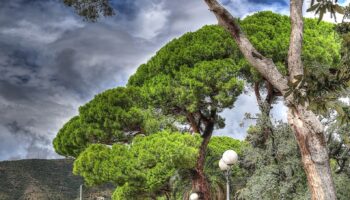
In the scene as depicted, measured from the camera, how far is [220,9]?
32.9ft

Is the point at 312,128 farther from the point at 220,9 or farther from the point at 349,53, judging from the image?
the point at 349,53

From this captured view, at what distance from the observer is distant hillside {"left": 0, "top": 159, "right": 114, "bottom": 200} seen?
40.3m

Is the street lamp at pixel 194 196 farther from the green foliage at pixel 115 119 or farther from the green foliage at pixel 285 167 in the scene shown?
the green foliage at pixel 285 167

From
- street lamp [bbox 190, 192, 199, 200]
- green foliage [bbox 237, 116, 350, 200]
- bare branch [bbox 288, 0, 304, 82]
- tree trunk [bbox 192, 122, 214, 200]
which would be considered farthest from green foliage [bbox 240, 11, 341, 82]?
bare branch [bbox 288, 0, 304, 82]

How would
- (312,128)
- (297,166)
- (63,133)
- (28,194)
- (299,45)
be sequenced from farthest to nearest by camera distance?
(28,194) < (63,133) < (297,166) < (299,45) < (312,128)

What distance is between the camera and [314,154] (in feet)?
28.2

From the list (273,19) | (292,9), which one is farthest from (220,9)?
(273,19)

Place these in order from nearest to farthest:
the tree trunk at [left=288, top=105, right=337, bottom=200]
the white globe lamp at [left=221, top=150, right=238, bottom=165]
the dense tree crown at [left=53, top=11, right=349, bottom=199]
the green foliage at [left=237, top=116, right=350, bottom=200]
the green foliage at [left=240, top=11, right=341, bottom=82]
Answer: the tree trunk at [left=288, top=105, right=337, bottom=200] → the white globe lamp at [left=221, top=150, right=238, bottom=165] → the green foliage at [left=237, top=116, right=350, bottom=200] → the dense tree crown at [left=53, top=11, right=349, bottom=199] → the green foliage at [left=240, top=11, right=341, bottom=82]

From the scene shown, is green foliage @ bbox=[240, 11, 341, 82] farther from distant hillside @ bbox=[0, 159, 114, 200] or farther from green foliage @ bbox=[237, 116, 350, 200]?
distant hillside @ bbox=[0, 159, 114, 200]

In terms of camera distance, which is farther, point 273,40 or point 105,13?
point 273,40

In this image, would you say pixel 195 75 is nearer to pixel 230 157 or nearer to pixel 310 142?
pixel 230 157

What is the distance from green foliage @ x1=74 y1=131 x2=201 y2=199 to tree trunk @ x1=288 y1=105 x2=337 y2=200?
22.4ft

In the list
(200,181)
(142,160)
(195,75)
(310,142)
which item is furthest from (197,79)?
(310,142)

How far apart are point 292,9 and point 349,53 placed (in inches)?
239
